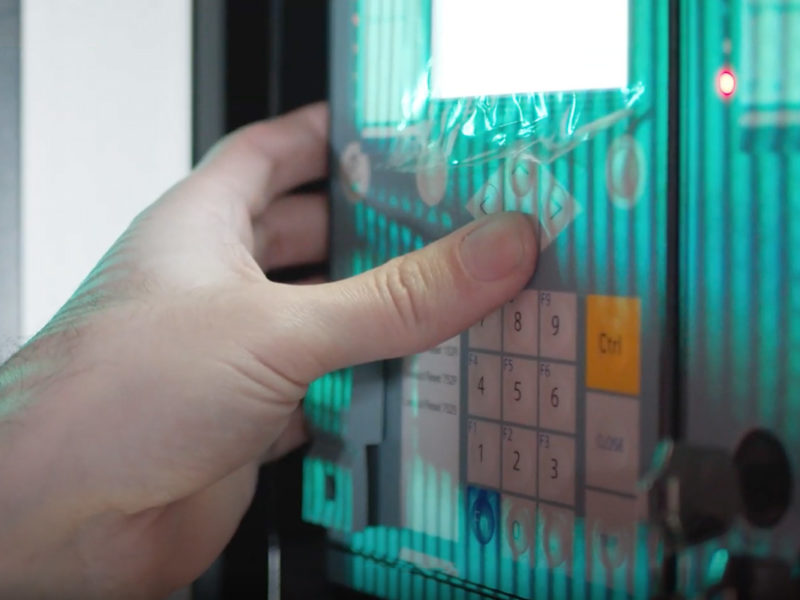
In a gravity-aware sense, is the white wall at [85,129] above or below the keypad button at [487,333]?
above

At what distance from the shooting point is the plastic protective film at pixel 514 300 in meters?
0.49

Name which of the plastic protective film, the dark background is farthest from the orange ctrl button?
the dark background

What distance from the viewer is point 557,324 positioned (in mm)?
522

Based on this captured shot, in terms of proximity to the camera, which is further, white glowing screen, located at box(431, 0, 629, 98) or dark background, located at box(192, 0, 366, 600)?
dark background, located at box(192, 0, 366, 600)

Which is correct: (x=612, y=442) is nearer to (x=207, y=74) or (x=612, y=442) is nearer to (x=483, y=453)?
(x=483, y=453)

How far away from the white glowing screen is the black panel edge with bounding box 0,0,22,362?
0.33 metres

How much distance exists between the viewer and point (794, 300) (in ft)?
1.41

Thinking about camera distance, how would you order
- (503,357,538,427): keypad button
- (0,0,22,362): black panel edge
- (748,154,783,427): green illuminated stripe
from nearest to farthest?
1. (748,154,783,427): green illuminated stripe
2. (503,357,538,427): keypad button
3. (0,0,22,362): black panel edge

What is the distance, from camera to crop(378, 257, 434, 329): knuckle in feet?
1.89

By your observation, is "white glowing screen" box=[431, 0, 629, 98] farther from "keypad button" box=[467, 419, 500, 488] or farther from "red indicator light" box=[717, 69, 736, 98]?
"keypad button" box=[467, 419, 500, 488]

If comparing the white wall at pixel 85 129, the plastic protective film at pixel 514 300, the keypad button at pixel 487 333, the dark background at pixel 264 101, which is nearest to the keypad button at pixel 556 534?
the plastic protective film at pixel 514 300

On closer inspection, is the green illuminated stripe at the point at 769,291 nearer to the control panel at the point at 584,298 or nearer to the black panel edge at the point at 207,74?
the control panel at the point at 584,298

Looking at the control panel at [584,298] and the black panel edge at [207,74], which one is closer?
the control panel at [584,298]

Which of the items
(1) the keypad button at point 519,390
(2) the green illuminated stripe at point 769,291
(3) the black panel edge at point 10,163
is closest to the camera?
(2) the green illuminated stripe at point 769,291
